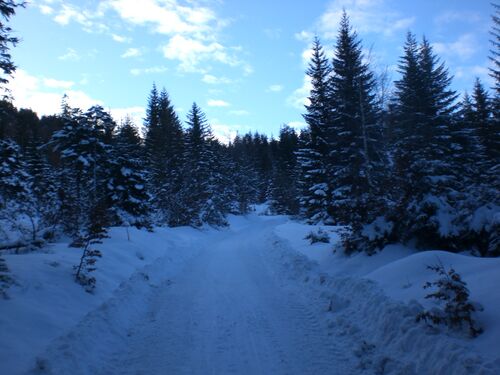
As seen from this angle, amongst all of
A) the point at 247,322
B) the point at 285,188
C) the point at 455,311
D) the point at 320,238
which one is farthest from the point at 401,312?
the point at 285,188

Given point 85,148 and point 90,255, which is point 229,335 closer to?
point 90,255

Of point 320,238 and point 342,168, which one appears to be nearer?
point 320,238

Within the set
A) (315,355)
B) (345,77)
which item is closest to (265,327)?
(315,355)

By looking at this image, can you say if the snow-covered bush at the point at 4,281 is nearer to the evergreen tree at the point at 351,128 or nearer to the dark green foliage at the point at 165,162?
the evergreen tree at the point at 351,128

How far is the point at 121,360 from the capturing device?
18.5 ft

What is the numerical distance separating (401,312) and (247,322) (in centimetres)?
276

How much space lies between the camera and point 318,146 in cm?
2855

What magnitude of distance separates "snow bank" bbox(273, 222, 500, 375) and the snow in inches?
0.7

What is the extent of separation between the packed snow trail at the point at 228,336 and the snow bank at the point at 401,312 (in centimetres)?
47

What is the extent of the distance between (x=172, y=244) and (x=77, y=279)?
9.92 metres

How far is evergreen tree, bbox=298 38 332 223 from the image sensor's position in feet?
87.5

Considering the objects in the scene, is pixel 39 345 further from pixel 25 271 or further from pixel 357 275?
pixel 357 275

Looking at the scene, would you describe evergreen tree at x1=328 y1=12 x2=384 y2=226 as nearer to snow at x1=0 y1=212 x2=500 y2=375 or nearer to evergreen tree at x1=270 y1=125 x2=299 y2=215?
snow at x1=0 y1=212 x2=500 y2=375

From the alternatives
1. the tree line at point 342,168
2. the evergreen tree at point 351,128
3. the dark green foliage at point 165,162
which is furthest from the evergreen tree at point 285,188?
the evergreen tree at point 351,128
